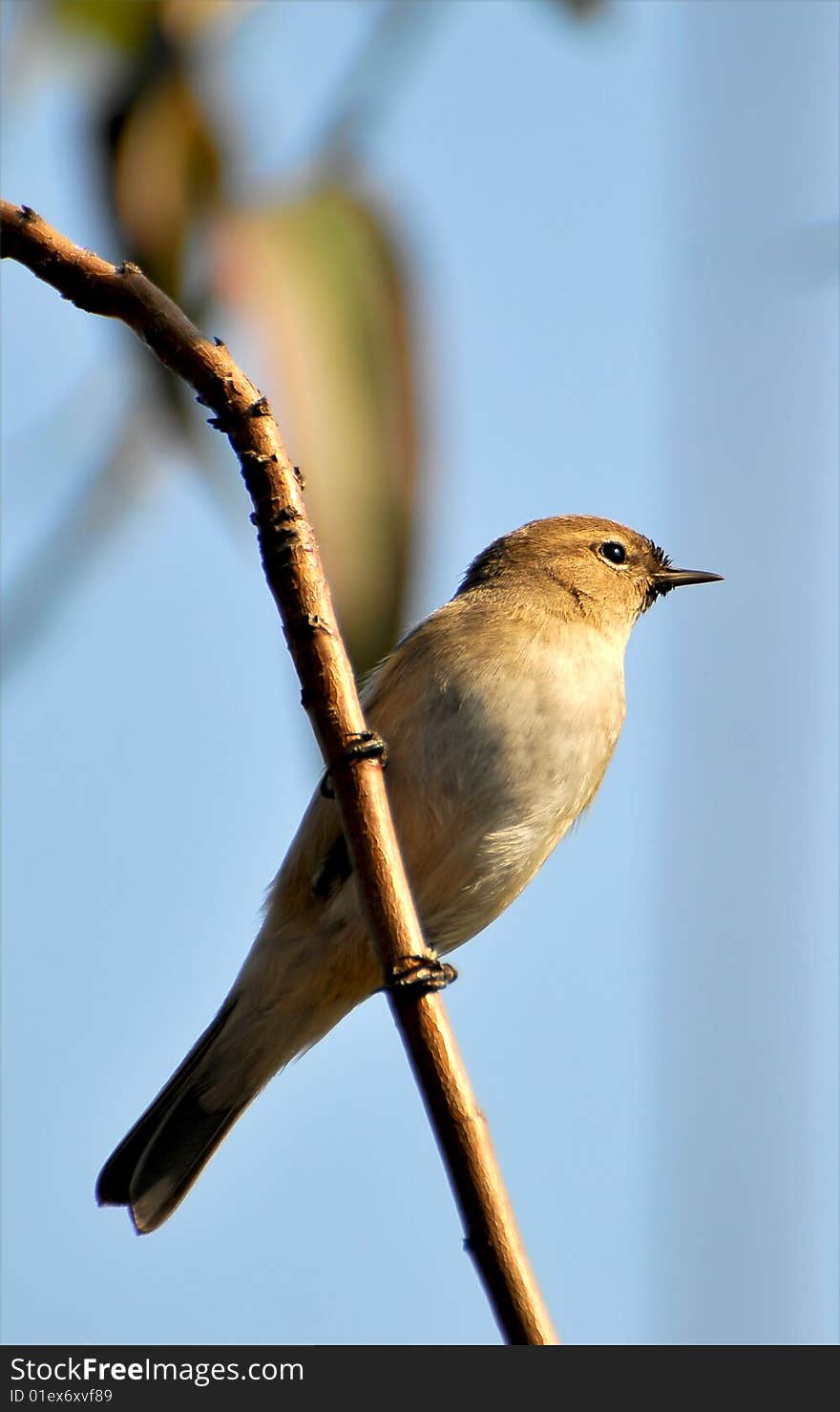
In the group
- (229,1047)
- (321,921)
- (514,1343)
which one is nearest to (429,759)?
(321,921)

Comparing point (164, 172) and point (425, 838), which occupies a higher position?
point (164, 172)

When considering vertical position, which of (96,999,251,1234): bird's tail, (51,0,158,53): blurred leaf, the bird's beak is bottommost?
(96,999,251,1234): bird's tail

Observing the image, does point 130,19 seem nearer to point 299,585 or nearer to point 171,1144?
point 299,585

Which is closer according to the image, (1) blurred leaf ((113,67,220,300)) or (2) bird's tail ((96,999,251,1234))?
(1) blurred leaf ((113,67,220,300))

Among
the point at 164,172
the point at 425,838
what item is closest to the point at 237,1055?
the point at 425,838

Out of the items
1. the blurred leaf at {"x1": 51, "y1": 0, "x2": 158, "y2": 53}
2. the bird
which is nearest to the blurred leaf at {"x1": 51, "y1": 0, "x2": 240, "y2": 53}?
the blurred leaf at {"x1": 51, "y1": 0, "x2": 158, "y2": 53}

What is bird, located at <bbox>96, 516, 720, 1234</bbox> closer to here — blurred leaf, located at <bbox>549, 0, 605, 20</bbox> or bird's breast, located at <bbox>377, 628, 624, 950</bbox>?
bird's breast, located at <bbox>377, 628, 624, 950</bbox>
